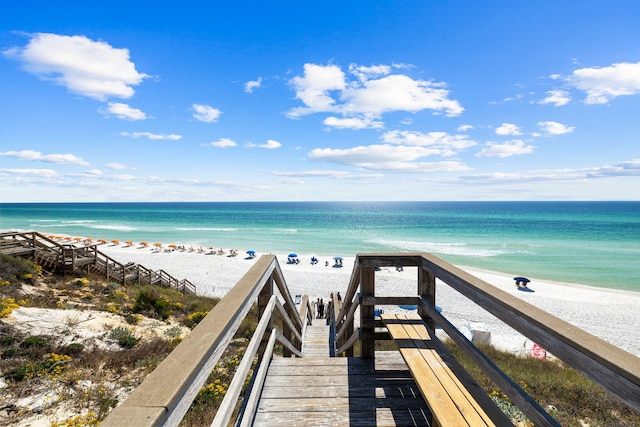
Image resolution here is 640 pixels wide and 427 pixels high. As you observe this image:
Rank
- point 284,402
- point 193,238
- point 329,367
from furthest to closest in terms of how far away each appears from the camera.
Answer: point 193,238, point 329,367, point 284,402

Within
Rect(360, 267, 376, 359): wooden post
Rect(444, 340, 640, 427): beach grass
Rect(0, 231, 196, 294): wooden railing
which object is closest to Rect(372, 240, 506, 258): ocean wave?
Rect(0, 231, 196, 294): wooden railing

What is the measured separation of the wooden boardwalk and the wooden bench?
0.43 metres

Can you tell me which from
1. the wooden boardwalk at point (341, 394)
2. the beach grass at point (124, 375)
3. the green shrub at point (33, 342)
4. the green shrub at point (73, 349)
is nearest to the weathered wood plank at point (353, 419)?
the wooden boardwalk at point (341, 394)

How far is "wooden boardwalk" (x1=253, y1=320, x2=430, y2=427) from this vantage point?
2453mm

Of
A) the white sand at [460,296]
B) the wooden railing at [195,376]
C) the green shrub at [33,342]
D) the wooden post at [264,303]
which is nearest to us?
the wooden railing at [195,376]

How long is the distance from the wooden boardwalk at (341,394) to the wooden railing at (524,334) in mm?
325

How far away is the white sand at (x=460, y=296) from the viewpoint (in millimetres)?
14695

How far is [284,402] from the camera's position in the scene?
2664 millimetres

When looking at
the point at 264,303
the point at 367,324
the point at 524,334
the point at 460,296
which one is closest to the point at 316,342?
the point at 367,324

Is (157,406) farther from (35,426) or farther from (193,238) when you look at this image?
(193,238)

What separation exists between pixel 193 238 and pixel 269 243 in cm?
1366

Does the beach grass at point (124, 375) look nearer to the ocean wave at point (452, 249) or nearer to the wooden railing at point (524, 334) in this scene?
the wooden railing at point (524, 334)

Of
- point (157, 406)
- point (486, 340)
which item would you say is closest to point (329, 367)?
point (157, 406)

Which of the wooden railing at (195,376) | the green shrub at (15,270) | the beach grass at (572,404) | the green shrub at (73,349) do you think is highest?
the wooden railing at (195,376)
